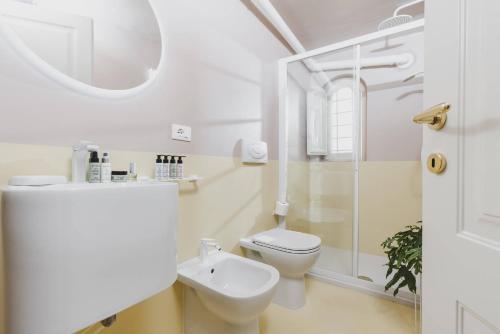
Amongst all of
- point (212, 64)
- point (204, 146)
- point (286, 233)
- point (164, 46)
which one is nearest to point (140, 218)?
point (204, 146)

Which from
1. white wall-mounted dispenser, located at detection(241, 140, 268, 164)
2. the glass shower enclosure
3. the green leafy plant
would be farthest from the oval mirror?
the green leafy plant

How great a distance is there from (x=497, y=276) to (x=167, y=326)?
4.34ft

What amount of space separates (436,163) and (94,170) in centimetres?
103

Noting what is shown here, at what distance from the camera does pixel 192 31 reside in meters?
1.35

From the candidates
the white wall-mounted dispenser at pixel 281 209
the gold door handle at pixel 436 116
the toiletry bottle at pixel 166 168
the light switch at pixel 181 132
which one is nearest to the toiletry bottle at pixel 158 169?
the toiletry bottle at pixel 166 168

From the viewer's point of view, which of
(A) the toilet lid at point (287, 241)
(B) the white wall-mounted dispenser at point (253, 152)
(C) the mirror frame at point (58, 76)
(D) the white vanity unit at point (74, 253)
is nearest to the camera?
(D) the white vanity unit at point (74, 253)

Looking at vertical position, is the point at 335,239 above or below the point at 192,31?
below

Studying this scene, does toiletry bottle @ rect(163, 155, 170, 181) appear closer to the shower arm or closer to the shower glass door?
the shower glass door

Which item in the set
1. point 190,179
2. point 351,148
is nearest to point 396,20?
point 351,148

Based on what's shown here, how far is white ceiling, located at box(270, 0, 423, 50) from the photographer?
74.2 inches

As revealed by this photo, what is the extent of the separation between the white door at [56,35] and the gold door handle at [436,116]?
1109 millimetres

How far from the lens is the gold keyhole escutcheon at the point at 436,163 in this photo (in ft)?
1.59

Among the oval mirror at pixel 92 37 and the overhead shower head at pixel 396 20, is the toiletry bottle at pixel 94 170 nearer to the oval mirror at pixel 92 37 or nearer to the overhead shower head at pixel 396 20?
the oval mirror at pixel 92 37

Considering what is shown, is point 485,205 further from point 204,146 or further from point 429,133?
point 204,146
